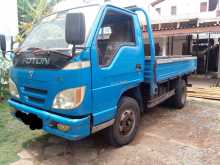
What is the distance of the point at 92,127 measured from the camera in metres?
3.07

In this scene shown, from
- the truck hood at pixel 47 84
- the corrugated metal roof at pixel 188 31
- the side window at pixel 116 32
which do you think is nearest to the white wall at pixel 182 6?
the corrugated metal roof at pixel 188 31

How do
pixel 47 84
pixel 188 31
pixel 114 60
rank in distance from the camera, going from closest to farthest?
pixel 47 84, pixel 114 60, pixel 188 31

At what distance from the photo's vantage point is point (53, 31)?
11.3ft

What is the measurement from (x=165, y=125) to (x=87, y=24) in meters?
2.90

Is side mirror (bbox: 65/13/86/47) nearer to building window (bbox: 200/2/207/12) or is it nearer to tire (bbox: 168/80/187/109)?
tire (bbox: 168/80/187/109)

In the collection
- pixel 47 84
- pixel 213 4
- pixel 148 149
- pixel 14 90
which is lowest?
pixel 148 149

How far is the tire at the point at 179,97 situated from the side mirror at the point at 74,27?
13.4 feet

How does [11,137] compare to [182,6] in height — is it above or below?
below

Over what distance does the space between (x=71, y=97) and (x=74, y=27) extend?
85 cm

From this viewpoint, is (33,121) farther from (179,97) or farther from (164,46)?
(164,46)

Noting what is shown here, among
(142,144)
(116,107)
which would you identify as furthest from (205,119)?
→ (116,107)

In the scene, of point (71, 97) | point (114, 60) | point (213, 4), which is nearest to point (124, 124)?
point (114, 60)

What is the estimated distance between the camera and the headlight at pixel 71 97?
2.83 m

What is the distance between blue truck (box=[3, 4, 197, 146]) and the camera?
9.31 ft
